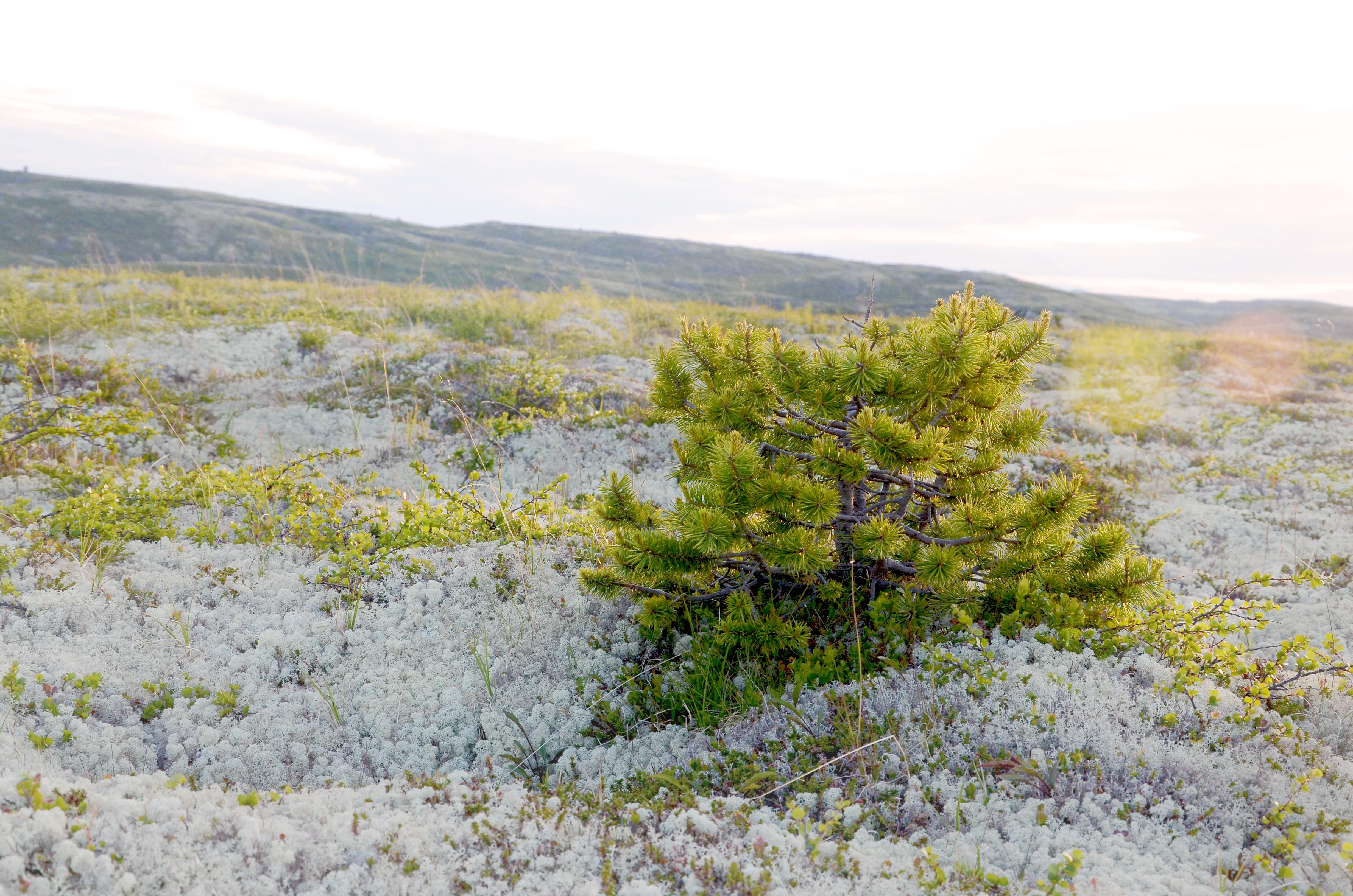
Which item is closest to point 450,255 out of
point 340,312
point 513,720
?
point 340,312

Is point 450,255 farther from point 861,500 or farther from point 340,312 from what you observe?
point 861,500

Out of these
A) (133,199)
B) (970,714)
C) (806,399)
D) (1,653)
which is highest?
(133,199)

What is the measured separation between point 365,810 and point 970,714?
9.80ft

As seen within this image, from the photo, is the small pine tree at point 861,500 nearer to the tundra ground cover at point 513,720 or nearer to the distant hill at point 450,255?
the tundra ground cover at point 513,720

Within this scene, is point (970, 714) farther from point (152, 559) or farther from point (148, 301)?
point (148, 301)

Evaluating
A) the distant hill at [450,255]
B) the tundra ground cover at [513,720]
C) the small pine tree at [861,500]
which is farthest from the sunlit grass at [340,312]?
the distant hill at [450,255]

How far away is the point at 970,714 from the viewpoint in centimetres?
376

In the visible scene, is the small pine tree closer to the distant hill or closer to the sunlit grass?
the sunlit grass

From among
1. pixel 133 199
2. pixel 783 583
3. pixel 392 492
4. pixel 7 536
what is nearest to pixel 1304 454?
pixel 783 583

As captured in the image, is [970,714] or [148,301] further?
[148,301]

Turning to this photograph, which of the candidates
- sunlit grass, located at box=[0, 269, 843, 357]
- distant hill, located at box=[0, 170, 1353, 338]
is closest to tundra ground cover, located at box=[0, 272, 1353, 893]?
sunlit grass, located at box=[0, 269, 843, 357]

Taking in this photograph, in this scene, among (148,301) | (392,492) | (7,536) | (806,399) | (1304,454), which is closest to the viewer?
(806,399)

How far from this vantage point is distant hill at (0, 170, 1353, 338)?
255 feet

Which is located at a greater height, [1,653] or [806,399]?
[806,399]
